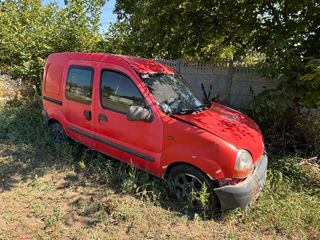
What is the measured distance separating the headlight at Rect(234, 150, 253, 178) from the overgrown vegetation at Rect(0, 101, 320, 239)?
→ 1.65 ft

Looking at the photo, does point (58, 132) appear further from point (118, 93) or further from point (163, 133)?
point (163, 133)

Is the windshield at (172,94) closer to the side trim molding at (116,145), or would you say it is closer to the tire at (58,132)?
the side trim molding at (116,145)

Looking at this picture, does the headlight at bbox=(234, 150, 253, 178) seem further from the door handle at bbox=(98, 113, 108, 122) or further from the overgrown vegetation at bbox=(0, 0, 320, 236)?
the door handle at bbox=(98, 113, 108, 122)

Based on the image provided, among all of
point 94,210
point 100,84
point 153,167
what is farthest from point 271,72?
point 94,210

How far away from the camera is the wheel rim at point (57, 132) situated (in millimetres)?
4352

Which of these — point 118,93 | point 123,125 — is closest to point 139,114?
point 123,125

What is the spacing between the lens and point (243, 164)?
2.46m

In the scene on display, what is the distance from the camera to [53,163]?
12.4 feet

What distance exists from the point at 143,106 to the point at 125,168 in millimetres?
1184

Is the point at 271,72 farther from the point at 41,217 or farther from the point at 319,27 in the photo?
the point at 41,217

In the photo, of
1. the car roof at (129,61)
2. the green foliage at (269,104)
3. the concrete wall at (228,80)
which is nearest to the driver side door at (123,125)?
the car roof at (129,61)

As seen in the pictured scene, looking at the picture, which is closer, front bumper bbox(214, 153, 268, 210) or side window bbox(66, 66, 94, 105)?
front bumper bbox(214, 153, 268, 210)

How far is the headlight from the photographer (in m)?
2.42

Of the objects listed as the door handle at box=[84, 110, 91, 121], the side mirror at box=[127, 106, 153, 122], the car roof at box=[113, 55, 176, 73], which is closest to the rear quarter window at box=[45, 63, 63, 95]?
the door handle at box=[84, 110, 91, 121]
